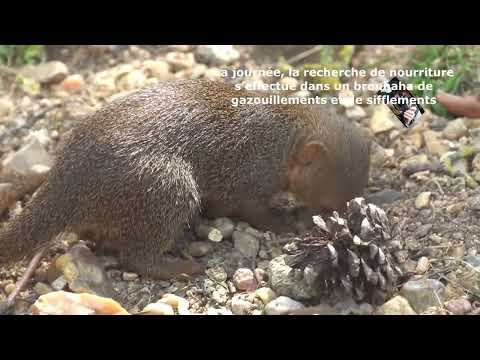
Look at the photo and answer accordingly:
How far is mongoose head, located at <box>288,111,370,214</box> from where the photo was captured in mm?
3893

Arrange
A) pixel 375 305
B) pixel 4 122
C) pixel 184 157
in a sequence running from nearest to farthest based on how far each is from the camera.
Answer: pixel 375 305
pixel 184 157
pixel 4 122

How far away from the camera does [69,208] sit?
3.46 metres

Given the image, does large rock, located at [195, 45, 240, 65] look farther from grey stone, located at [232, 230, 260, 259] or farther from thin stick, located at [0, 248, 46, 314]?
thin stick, located at [0, 248, 46, 314]

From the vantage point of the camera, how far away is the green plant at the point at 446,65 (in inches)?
177

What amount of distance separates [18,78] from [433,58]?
3039 mm

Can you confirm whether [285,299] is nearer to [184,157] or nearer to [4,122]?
[184,157]

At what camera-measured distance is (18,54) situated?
16.5ft

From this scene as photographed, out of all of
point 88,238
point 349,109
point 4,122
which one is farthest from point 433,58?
point 4,122

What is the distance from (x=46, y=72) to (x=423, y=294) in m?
3.21

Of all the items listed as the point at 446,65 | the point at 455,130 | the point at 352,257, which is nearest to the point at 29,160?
the point at 352,257

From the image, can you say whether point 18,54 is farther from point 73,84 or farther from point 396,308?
point 396,308

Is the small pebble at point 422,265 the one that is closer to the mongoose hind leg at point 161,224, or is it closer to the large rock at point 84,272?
the mongoose hind leg at point 161,224

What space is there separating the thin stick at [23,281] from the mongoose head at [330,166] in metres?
1.54

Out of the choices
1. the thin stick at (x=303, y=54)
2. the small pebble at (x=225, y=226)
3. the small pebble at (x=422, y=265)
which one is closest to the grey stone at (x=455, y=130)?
the small pebble at (x=422, y=265)
